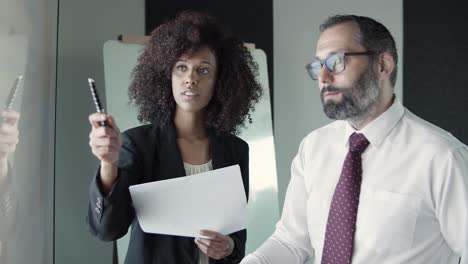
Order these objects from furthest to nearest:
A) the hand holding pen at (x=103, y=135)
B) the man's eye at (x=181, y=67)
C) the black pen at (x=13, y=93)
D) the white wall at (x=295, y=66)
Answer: the white wall at (x=295, y=66), the man's eye at (x=181, y=67), the black pen at (x=13, y=93), the hand holding pen at (x=103, y=135)

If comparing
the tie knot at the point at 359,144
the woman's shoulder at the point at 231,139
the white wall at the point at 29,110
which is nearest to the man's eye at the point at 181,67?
the woman's shoulder at the point at 231,139

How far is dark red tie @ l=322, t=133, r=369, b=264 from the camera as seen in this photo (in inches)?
54.9

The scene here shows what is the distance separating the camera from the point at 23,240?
160 centimetres

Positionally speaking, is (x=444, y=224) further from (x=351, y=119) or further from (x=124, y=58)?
(x=124, y=58)

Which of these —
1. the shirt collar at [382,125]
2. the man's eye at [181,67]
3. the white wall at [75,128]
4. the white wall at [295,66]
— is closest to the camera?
the shirt collar at [382,125]

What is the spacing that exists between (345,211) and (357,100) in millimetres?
332

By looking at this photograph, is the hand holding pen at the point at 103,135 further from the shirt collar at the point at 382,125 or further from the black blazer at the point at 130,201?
the shirt collar at the point at 382,125

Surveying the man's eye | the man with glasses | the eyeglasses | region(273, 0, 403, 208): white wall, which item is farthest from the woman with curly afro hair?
region(273, 0, 403, 208): white wall

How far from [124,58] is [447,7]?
218cm

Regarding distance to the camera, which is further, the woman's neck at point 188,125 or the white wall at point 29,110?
the woman's neck at point 188,125

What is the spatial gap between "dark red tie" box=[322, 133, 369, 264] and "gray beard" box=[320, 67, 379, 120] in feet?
0.25

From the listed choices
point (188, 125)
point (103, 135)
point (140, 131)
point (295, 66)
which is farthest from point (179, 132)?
point (295, 66)

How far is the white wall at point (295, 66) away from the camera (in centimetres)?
345

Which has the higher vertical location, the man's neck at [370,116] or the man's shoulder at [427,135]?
the man's neck at [370,116]
